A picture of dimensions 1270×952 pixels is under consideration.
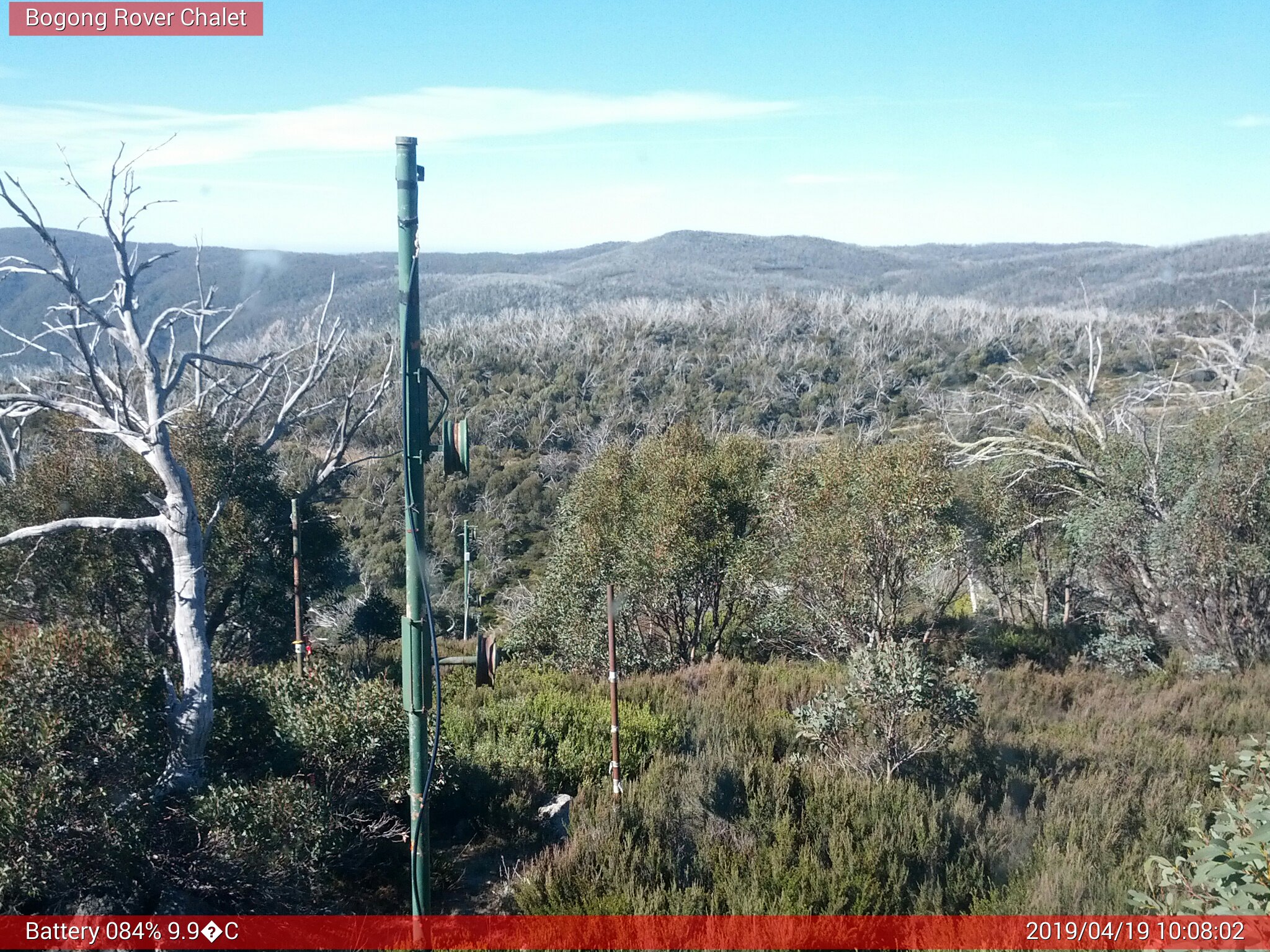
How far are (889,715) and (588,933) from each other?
3.16m

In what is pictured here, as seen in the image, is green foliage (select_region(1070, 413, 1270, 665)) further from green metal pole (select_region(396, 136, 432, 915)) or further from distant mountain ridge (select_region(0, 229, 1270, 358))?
distant mountain ridge (select_region(0, 229, 1270, 358))

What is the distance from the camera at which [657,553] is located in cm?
1298

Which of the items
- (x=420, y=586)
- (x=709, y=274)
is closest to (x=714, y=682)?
(x=420, y=586)

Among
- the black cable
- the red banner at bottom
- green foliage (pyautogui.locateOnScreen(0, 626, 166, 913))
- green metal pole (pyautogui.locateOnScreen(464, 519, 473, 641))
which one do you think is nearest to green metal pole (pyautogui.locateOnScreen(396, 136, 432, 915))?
the black cable

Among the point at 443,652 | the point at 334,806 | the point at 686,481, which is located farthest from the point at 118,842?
the point at 443,652

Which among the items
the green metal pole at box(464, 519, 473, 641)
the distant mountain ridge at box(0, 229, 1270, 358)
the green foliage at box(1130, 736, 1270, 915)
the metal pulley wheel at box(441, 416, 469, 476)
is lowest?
the green metal pole at box(464, 519, 473, 641)

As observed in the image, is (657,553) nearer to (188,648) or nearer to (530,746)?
(530,746)

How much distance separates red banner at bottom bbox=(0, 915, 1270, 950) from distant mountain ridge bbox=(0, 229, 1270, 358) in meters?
33.2

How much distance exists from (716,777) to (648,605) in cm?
691

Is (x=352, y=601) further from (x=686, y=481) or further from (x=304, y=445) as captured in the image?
(x=304, y=445)

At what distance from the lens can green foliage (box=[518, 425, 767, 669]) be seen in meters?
13.1

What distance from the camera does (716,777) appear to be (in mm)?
6750

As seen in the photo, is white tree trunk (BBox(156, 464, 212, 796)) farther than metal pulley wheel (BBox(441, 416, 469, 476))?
Yes

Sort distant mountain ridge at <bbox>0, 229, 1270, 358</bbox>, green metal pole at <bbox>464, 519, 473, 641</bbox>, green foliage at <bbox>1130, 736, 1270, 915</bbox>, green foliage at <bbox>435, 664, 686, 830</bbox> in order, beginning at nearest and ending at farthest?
1. green foliage at <bbox>1130, 736, 1270, 915</bbox>
2. green foliage at <bbox>435, 664, 686, 830</bbox>
3. green metal pole at <bbox>464, 519, 473, 641</bbox>
4. distant mountain ridge at <bbox>0, 229, 1270, 358</bbox>
